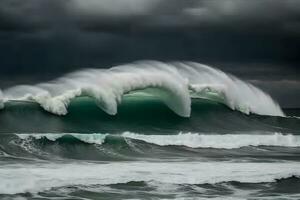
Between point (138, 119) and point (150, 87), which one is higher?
point (150, 87)

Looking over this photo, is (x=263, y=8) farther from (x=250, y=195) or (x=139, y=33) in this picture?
(x=250, y=195)

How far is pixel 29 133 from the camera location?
33.2 feet

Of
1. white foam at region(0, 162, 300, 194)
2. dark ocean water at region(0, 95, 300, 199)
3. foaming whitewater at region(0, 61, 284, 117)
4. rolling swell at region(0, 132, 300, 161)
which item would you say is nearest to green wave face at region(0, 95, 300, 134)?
dark ocean water at region(0, 95, 300, 199)

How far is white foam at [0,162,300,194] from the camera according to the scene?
6637mm

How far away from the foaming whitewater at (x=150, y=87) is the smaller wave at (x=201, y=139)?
1.79 ft

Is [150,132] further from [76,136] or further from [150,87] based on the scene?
[76,136]

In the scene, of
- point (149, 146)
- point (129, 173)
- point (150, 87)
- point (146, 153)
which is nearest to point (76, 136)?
point (149, 146)

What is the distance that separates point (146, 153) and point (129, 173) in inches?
78.5

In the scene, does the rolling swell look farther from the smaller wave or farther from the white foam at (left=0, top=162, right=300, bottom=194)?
the white foam at (left=0, top=162, right=300, bottom=194)

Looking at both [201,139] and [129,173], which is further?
[201,139]

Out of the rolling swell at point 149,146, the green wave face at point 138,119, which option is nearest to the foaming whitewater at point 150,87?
the green wave face at point 138,119

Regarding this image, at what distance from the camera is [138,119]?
11.1 metres

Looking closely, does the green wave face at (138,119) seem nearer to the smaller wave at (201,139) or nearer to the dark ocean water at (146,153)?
the dark ocean water at (146,153)

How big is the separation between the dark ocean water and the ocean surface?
2 cm
